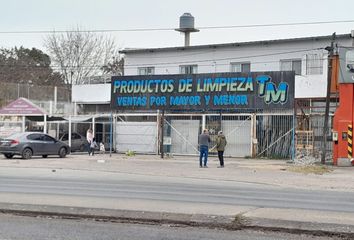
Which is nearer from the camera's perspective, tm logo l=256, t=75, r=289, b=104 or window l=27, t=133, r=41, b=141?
window l=27, t=133, r=41, b=141

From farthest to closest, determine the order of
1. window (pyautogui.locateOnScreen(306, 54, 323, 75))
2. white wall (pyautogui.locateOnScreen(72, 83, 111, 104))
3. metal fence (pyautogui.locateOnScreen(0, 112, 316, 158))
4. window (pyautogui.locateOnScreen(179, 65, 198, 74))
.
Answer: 1. window (pyautogui.locateOnScreen(179, 65, 198, 74))
2. white wall (pyautogui.locateOnScreen(72, 83, 111, 104))
3. window (pyautogui.locateOnScreen(306, 54, 323, 75))
4. metal fence (pyautogui.locateOnScreen(0, 112, 316, 158))

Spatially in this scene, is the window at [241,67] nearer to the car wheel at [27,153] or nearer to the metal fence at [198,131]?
the metal fence at [198,131]

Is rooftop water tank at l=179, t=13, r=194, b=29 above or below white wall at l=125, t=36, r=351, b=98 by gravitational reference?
above

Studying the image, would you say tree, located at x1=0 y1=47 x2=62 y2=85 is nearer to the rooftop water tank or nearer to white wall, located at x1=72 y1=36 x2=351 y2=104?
the rooftop water tank

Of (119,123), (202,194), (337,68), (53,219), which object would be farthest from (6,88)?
(53,219)

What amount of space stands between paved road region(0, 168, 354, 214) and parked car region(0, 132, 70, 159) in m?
13.5

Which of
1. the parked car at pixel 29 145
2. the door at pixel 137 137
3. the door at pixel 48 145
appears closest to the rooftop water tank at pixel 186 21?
the door at pixel 137 137

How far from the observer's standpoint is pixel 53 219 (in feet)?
33.6

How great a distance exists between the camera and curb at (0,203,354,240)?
9070 millimetres

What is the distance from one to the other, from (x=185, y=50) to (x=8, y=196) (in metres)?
34.0

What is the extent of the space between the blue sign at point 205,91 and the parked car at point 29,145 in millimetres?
6591

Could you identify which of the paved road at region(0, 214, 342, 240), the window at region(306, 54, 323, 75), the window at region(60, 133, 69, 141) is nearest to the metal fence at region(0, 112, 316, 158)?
the window at region(60, 133, 69, 141)

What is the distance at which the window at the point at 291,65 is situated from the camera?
40.8m

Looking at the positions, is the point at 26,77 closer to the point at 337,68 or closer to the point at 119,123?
the point at 119,123
